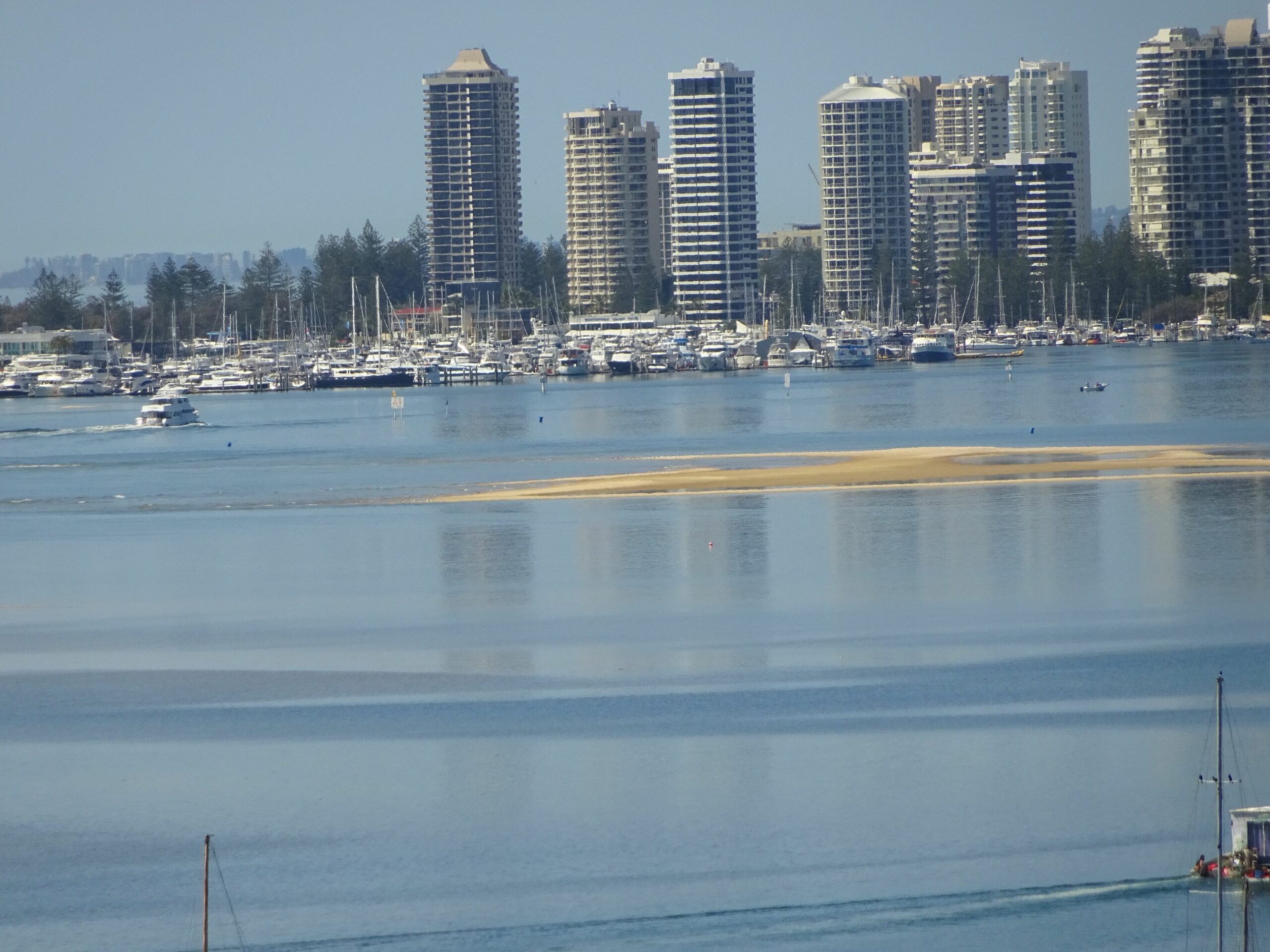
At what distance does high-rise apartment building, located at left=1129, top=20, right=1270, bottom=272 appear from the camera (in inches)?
7274

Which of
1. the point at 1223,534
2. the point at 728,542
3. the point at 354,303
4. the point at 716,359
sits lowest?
the point at 728,542

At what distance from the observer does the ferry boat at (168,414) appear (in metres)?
86.6

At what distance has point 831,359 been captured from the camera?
144 meters

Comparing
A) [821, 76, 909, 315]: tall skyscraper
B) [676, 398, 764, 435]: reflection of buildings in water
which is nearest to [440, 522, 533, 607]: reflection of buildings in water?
[676, 398, 764, 435]: reflection of buildings in water

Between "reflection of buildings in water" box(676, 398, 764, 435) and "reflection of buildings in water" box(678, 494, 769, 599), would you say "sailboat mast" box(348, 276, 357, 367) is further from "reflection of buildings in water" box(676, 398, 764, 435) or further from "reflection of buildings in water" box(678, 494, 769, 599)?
"reflection of buildings in water" box(678, 494, 769, 599)

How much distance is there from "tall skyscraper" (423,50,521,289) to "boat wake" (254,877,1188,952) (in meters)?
181

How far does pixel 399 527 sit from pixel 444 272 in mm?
159190

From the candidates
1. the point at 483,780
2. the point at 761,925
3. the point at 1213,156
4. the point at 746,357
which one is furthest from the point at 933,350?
the point at 761,925

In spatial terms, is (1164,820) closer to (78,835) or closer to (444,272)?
(78,835)

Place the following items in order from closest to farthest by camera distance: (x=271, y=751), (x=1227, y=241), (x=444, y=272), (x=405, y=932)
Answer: (x=405, y=932)
(x=271, y=751)
(x=1227, y=241)
(x=444, y=272)

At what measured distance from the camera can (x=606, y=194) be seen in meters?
196

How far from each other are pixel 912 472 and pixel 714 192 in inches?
5124

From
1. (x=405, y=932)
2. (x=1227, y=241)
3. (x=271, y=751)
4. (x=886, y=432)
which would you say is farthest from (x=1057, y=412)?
(x=1227, y=241)

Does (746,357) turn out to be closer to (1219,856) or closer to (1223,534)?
(1223,534)
